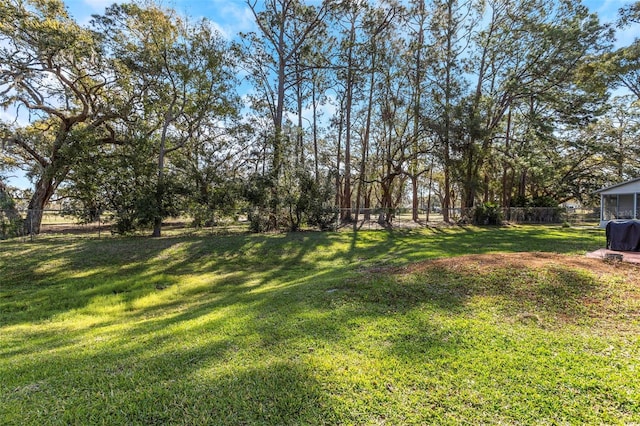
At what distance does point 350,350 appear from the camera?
3104 mm

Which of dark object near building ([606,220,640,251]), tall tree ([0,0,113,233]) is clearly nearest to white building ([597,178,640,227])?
dark object near building ([606,220,640,251])

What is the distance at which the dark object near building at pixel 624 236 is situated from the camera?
22.1 feet

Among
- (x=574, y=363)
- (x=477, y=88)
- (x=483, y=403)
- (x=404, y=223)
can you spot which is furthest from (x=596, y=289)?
(x=477, y=88)

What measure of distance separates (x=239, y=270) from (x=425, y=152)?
15.3 meters

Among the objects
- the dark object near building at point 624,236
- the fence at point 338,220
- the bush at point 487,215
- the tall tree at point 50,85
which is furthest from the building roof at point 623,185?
the tall tree at point 50,85

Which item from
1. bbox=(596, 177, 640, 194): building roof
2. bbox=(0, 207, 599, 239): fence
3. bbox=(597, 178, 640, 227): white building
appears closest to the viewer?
bbox=(0, 207, 599, 239): fence

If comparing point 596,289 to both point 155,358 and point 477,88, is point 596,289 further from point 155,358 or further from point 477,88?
point 477,88

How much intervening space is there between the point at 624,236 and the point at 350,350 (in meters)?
7.95

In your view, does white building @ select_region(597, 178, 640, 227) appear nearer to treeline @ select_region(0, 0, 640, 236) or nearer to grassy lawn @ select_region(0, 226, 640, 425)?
treeline @ select_region(0, 0, 640, 236)

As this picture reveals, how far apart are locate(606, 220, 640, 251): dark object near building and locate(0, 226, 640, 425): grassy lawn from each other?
211 centimetres

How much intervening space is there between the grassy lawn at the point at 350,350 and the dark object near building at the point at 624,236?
2.11 metres

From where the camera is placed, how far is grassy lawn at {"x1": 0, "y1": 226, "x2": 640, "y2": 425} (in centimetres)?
222

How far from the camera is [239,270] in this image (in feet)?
30.1

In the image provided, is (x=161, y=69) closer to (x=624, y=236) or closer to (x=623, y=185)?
(x=624, y=236)
